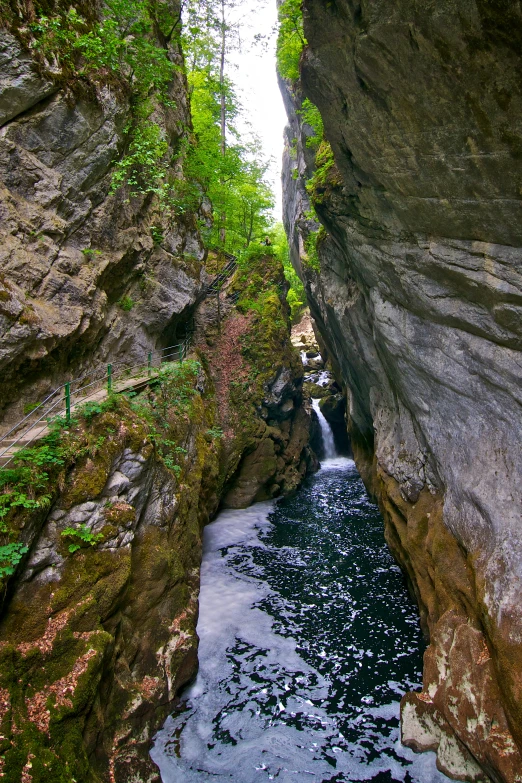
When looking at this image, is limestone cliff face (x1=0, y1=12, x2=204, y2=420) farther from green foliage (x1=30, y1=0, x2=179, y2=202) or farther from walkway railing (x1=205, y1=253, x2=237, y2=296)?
walkway railing (x1=205, y1=253, x2=237, y2=296)

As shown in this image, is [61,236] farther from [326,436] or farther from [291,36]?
[326,436]

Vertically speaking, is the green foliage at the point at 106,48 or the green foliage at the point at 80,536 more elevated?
the green foliage at the point at 106,48

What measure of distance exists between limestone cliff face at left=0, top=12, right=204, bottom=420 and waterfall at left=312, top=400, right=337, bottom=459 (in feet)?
52.9

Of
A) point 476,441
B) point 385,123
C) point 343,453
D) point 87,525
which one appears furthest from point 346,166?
point 343,453

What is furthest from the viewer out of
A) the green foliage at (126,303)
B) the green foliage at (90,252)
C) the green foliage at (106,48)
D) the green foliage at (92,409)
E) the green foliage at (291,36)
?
the green foliage at (126,303)

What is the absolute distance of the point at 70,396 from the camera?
1057cm

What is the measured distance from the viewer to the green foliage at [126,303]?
45.4 ft

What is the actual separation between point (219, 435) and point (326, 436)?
13361 mm

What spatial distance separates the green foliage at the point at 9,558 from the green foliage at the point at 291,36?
14.1 metres

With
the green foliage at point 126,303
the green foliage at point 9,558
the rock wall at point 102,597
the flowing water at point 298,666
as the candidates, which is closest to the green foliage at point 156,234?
the green foliage at point 126,303

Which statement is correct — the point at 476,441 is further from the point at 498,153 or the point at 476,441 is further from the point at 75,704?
the point at 75,704

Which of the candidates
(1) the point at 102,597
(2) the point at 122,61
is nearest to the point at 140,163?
(2) the point at 122,61

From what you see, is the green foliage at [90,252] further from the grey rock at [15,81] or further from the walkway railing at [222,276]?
the walkway railing at [222,276]

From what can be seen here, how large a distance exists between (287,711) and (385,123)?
10965 millimetres
